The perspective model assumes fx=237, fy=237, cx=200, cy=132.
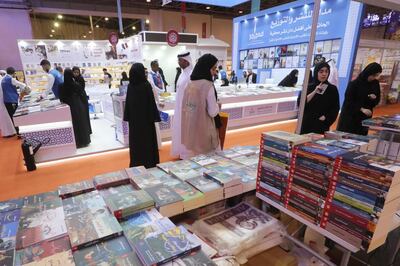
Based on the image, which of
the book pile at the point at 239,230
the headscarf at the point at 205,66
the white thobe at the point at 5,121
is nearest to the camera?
the book pile at the point at 239,230

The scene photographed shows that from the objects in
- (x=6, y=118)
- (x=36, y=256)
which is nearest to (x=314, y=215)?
(x=36, y=256)

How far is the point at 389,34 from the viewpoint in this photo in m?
9.93

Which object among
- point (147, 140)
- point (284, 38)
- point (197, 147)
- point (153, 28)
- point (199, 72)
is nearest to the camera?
point (199, 72)

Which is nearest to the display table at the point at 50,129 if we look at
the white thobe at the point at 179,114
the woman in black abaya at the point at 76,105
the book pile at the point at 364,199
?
the woman in black abaya at the point at 76,105

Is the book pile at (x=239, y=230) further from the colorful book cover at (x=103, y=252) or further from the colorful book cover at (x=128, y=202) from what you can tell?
the colorful book cover at (x=103, y=252)

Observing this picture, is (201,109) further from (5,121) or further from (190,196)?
(5,121)

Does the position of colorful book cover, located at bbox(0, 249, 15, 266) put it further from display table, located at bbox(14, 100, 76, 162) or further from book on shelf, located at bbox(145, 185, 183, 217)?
display table, located at bbox(14, 100, 76, 162)

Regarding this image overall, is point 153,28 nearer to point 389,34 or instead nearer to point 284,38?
point 284,38

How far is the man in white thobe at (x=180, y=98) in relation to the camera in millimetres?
3789

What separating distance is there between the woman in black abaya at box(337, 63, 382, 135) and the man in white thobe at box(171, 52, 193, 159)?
2333 mm

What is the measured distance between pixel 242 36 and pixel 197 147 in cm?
995

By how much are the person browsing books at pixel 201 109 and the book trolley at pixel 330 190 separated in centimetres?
138

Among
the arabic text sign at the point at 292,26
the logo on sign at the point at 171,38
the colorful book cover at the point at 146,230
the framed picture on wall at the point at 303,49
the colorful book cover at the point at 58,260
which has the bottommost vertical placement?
the colorful book cover at the point at 146,230

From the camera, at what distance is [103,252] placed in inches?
37.6
